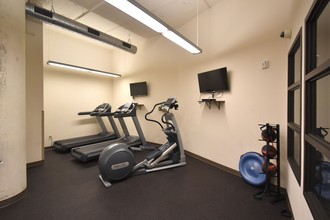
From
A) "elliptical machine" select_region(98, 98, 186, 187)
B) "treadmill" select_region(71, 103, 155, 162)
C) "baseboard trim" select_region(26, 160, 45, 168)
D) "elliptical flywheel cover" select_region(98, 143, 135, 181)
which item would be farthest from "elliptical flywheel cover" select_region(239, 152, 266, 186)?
"baseboard trim" select_region(26, 160, 45, 168)

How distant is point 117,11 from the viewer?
156 inches

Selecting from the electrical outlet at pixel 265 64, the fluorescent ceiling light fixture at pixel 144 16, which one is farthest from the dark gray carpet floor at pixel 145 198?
the fluorescent ceiling light fixture at pixel 144 16

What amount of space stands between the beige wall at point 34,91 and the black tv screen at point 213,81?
3.83m

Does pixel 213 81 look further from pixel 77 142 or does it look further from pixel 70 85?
pixel 70 85

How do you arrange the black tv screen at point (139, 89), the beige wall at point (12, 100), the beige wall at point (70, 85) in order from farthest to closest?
the black tv screen at point (139, 89) → the beige wall at point (70, 85) → the beige wall at point (12, 100)

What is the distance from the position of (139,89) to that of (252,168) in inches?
168

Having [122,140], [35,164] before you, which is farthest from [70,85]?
[35,164]

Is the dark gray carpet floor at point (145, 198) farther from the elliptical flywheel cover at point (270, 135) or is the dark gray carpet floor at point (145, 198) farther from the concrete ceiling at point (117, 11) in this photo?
the concrete ceiling at point (117, 11)

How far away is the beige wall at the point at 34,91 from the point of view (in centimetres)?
366

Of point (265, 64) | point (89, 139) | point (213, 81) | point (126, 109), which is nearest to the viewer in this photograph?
point (265, 64)

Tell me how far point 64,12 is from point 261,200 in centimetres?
577

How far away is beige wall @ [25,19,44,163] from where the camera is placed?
366 cm

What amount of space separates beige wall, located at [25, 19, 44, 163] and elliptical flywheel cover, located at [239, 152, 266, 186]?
4.50 metres

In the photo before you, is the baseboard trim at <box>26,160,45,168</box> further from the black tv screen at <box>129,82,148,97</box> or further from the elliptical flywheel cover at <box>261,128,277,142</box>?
the elliptical flywheel cover at <box>261,128,277,142</box>
